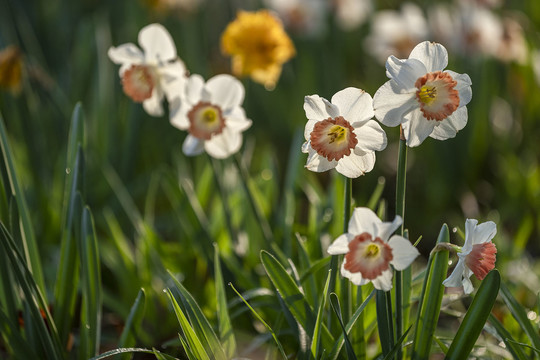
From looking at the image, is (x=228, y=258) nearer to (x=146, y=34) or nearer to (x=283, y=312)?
(x=283, y=312)

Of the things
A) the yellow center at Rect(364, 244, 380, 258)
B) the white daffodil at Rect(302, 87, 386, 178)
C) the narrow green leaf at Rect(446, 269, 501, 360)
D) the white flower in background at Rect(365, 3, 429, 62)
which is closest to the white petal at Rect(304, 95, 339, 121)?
the white daffodil at Rect(302, 87, 386, 178)

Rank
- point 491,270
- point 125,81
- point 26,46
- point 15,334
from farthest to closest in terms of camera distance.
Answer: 1. point 26,46
2. point 125,81
3. point 15,334
4. point 491,270

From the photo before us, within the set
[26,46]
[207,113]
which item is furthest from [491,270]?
[26,46]

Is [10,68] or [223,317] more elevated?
[10,68]

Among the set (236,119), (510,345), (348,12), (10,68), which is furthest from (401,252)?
(348,12)

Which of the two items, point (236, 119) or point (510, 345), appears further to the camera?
point (236, 119)

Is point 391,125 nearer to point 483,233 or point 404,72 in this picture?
point 404,72
